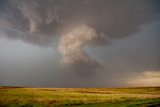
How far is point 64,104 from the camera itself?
94.5ft

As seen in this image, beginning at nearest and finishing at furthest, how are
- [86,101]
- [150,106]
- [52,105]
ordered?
1. [52,105]
2. [150,106]
3. [86,101]

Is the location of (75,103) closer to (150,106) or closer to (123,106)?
(123,106)

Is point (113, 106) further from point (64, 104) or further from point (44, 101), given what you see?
point (44, 101)

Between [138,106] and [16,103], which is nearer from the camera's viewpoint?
[16,103]

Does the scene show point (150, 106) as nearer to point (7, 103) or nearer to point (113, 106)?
point (113, 106)

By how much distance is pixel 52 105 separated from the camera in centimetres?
2762

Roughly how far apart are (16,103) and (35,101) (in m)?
2.49

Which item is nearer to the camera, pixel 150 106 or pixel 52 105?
pixel 52 105

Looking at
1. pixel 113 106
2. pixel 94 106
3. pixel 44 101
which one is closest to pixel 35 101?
pixel 44 101

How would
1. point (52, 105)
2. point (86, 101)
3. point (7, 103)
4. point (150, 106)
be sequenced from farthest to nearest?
point (86, 101), point (150, 106), point (52, 105), point (7, 103)

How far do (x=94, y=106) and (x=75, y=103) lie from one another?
2468 mm

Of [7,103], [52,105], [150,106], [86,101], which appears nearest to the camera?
[7,103]

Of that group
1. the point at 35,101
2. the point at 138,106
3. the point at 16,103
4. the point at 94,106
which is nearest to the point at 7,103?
the point at 16,103

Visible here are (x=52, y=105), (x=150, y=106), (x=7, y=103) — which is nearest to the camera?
(x=7, y=103)
